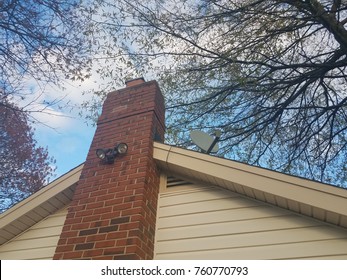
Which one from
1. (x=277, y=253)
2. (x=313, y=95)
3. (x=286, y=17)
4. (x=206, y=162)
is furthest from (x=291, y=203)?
(x=313, y=95)

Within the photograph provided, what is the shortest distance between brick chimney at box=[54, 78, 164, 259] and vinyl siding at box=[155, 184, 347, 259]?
24 cm

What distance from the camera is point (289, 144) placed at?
773 centimetres

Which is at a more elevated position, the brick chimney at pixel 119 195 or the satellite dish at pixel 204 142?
the satellite dish at pixel 204 142

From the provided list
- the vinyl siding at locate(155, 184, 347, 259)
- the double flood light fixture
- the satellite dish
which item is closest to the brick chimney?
the double flood light fixture

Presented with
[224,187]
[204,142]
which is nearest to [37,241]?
[224,187]

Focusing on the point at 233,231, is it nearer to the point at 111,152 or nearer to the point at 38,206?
the point at 111,152

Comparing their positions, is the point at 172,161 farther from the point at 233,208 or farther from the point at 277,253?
the point at 277,253

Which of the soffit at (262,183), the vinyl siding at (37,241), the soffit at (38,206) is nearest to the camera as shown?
the soffit at (262,183)

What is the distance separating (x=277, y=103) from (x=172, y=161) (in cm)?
486

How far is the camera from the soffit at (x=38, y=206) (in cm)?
389

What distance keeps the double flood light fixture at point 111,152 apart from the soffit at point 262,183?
17.8 inches

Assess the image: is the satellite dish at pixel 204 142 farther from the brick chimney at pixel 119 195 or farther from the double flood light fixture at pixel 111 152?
the double flood light fixture at pixel 111 152

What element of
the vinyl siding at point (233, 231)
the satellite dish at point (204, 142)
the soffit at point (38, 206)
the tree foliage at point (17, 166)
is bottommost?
the vinyl siding at point (233, 231)

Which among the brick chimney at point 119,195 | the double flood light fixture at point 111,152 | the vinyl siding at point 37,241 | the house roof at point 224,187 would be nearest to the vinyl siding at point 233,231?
the house roof at point 224,187
